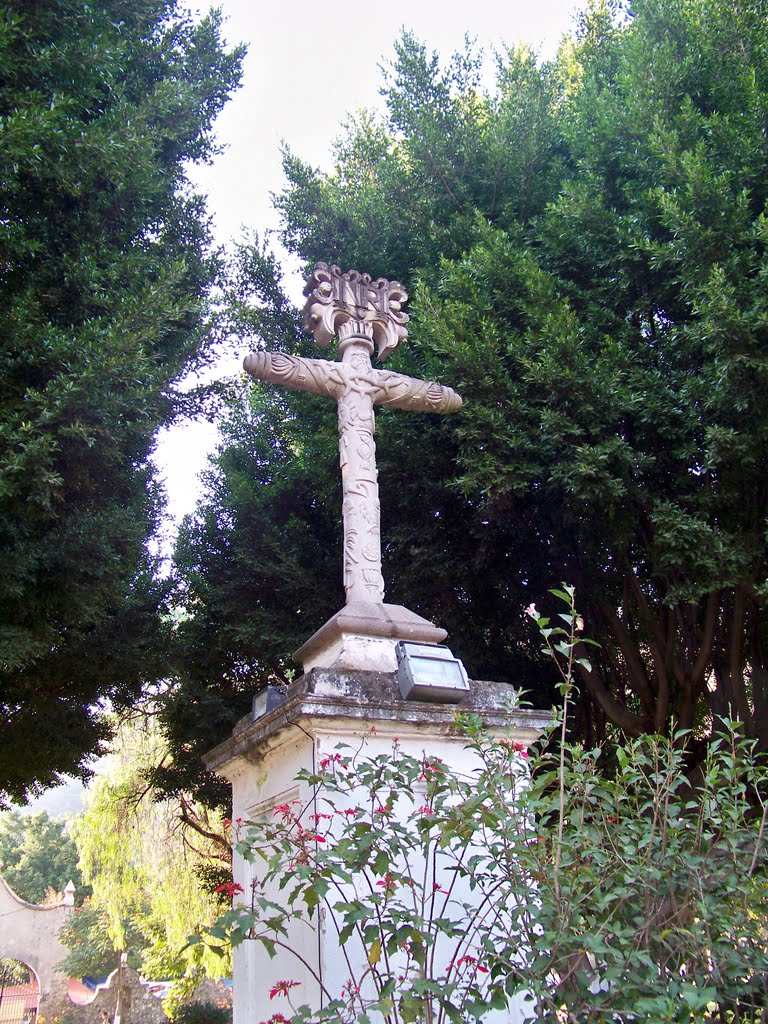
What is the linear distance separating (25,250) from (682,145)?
558 cm

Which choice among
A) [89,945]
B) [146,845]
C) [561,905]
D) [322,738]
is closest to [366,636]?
[322,738]

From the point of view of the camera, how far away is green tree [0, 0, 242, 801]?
5.32 meters

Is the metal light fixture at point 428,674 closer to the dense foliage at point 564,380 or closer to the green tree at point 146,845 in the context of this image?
the dense foliage at point 564,380

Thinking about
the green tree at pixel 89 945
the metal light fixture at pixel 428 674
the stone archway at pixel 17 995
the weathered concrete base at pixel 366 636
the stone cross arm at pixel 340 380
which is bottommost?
the stone archway at pixel 17 995

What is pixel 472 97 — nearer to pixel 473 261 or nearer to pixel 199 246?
pixel 473 261

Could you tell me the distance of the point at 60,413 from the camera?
17.3ft

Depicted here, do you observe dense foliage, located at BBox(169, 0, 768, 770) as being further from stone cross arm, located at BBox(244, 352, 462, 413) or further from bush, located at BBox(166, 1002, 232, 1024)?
bush, located at BBox(166, 1002, 232, 1024)

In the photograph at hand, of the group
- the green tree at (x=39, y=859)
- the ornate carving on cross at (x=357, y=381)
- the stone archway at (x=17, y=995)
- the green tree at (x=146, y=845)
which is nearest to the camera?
the ornate carving on cross at (x=357, y=381)

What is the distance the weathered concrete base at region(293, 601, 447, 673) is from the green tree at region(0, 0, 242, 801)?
7.24 ft

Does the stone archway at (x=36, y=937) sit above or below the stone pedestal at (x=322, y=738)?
below

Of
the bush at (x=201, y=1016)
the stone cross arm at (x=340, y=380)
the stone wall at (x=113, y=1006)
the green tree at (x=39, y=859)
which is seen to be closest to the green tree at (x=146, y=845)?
the bush at (x=201, y=1016)

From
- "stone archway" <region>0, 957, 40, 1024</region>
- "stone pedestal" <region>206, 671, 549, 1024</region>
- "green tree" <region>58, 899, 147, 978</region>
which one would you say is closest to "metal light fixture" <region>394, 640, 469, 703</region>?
"stone pedestal" <region>206, 671, 549, 1024</region>

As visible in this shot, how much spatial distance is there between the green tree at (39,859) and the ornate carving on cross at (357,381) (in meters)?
41.2

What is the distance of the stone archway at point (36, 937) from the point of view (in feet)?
73.0
